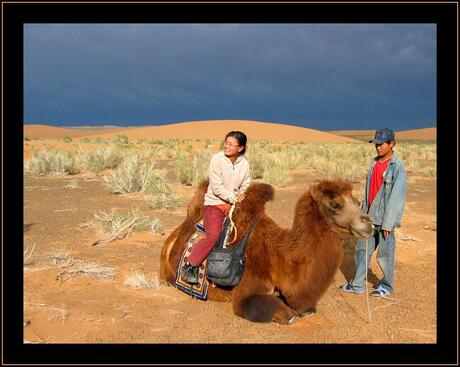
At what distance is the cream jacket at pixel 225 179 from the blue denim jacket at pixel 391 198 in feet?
6.15

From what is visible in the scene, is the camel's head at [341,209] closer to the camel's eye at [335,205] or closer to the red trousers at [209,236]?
the camel's eye at [335,205]

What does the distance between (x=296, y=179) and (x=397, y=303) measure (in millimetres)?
14389

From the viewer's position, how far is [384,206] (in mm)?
6008

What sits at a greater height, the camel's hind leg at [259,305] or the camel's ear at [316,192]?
the camel's ear at [316,192]

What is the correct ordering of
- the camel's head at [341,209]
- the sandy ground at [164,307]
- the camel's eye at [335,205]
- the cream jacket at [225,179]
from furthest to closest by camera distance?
the cream jacket at [225,179]
the sandy ground at [164,307]
the camel's eye at [335,205]
the camel's head at [341,209]

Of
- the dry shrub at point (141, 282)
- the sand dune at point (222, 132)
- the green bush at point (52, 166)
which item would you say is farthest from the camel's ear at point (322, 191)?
the sand dune at point (222, 132)

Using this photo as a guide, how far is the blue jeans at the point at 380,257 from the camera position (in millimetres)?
6156

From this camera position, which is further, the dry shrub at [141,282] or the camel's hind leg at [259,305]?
the dry shrub at [141,282]

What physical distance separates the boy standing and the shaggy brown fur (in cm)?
114

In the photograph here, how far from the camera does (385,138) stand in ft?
19.3

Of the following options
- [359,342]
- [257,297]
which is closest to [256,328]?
[257,297]

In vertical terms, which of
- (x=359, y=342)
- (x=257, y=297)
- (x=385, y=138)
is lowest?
(x=359, y=342)

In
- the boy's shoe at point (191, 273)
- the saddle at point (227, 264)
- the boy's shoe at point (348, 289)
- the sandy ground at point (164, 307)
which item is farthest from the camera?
the boy's shoe at point (348, 289)
